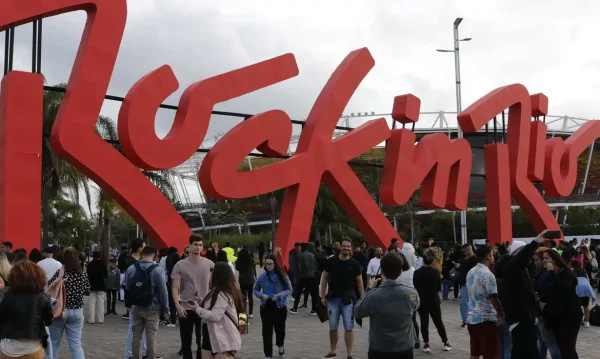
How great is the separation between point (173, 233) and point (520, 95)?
12.3 metres

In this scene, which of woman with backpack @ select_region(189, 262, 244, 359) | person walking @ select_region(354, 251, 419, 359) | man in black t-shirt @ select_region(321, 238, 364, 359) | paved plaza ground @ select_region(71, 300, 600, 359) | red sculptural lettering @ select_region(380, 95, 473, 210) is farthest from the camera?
red sculptural lettering @ select_region(380, 95, 473, 210)

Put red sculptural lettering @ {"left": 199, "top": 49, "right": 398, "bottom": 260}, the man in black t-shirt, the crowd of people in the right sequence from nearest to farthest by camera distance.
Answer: the crowd of people
the man in black t-shirt
red sculptural lettering @ {"left": 199, "top": 49, "right": 398, "bottom": 260}

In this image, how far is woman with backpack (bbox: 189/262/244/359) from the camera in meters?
6.70

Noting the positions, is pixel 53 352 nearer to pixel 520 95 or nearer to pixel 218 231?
pixel 520 95

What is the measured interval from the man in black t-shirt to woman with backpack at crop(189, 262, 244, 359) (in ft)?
9.75

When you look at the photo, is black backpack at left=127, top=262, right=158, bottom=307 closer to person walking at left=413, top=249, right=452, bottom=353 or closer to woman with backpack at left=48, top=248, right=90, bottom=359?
woman with backpack at left=48, top=248, right=90, bottom=359

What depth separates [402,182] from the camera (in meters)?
17.8

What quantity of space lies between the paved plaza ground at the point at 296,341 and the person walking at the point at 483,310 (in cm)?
234

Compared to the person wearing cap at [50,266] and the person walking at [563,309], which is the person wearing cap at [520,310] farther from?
the person wearing cap at [50,266]

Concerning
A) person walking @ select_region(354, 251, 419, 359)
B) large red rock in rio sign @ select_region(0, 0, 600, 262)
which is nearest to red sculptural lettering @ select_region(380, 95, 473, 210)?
large red rock in rio sign @ select_region(0, 0, 600, 262)

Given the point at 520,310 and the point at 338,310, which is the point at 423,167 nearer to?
the point at 338,310

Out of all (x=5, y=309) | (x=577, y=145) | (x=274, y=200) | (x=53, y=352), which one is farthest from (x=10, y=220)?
(x=274, y=200)

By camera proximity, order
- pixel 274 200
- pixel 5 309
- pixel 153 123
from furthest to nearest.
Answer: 1. pixel 274 200
2. pixel 153 123
3. pixel 5 309

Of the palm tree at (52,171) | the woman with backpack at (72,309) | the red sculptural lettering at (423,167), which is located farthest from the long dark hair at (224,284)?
the palm tree at (52,171)
